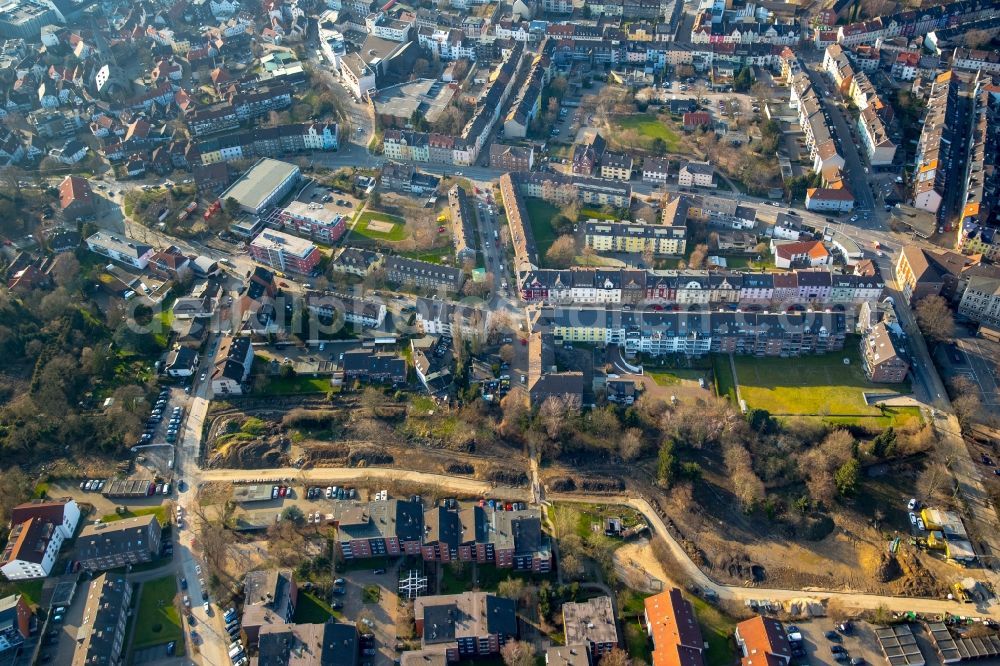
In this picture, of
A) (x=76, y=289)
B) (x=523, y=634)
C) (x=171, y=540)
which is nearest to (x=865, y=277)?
(x=523, y=634)

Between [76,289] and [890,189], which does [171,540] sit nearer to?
[76,289]

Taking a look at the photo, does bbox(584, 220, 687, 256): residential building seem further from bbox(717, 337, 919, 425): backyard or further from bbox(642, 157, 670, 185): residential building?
bbox(717, 337, 919, 425): backyard

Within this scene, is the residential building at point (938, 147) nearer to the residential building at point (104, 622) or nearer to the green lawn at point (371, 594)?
the green lawn at point (371, 594)

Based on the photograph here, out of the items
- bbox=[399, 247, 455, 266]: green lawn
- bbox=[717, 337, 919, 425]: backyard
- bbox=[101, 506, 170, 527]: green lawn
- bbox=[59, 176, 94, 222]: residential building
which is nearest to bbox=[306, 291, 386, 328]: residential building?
bbox=[399, 247, 455, 266]: green lawn

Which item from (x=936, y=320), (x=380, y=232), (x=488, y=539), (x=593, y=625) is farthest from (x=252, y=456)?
(x=936, y=320)

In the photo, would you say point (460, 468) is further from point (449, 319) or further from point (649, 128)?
point (649, 128)

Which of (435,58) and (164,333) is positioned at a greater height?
(435,58)

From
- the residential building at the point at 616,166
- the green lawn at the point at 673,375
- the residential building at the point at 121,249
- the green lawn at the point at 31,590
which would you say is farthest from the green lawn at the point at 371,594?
the residential building at the point at 616,166
